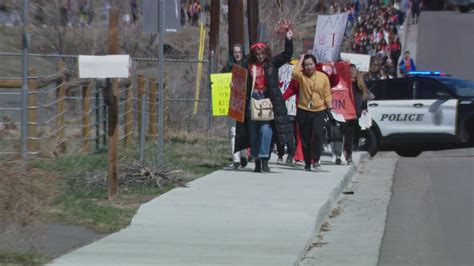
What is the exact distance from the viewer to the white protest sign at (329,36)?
56.6 ft

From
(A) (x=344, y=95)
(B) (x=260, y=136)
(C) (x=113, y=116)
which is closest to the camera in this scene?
(C) (x=113, y=116)

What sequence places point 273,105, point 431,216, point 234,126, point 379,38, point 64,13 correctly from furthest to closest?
point 379,38, point 64,13, point 234,126, point 273,105, point 431,216

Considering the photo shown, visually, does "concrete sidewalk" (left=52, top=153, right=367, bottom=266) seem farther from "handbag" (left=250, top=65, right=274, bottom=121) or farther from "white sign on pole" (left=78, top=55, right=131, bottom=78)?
"white sign on pole" (left=78, top=55, right=131, bottom=78)

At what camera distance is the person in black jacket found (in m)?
16.9

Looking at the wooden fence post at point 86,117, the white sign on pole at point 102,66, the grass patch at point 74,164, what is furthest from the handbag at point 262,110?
the wooden fence post at point 86,117

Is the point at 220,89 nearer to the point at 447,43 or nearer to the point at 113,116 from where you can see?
the point at 113,116

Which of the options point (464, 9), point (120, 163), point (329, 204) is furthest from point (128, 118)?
point (464, 9)

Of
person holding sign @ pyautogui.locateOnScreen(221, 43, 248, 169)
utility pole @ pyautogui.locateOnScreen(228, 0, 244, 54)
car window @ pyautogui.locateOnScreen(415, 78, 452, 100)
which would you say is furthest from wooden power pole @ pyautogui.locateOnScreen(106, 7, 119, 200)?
car window @ pyautogui.locateOnScreen(415, 78, 452, 100)

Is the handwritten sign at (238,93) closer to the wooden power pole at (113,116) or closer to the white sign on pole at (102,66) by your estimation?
the wooden power pole at (113,116)

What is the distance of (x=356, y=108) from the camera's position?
1727 cm

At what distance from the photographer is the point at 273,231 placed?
9922mm

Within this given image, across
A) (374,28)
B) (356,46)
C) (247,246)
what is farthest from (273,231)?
(374,28)

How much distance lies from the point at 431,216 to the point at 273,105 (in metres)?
3.22

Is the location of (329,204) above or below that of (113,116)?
below
